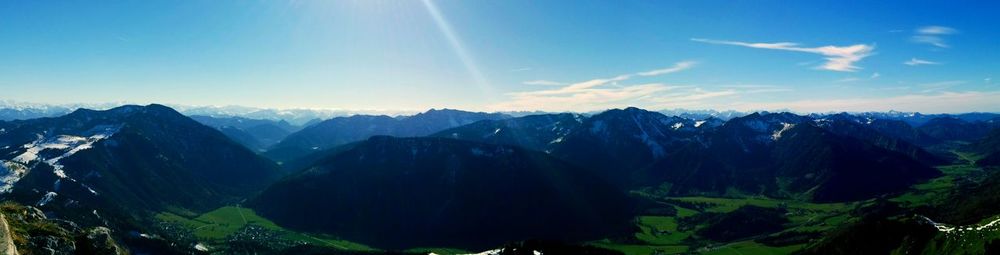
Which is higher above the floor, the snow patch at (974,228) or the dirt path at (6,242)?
the dirt path at (6,242)

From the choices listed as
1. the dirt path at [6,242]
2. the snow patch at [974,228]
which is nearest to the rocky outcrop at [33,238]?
the dirt path at [6,242]

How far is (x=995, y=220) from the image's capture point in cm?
17512

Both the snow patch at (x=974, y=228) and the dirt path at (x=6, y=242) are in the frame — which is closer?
the dirt path at (x=6, y=242)

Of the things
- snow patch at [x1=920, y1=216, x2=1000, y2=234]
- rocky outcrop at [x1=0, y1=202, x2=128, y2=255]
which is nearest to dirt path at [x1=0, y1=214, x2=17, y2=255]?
rocky outcrop at [x1=0, y1=202, x2=128, y2=255]

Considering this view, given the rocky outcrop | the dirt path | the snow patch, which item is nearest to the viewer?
the dirt path

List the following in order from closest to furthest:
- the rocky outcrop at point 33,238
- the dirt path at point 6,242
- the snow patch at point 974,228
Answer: the dirt path at point 6,242 < the rocky outcrop at point 33,238 < the snow patch at point 974,228

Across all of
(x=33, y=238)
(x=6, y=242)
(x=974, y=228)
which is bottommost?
(x=974, y=228)

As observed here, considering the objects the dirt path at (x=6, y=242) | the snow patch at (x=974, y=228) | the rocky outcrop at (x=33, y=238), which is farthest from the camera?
the snow patch at (x=974, y=228)

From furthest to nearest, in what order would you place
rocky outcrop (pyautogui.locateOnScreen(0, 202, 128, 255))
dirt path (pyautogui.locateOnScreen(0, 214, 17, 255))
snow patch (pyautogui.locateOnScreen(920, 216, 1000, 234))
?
snow patch (pyautogui.locateOnScreen(920, 216, 1000, 234)) → rocky outcrop (pyautogui.locateOnScreen(0, 202, 128, 255)) → dirt path (pyautogui.locateOnScreen(0, 214, 17, 255))

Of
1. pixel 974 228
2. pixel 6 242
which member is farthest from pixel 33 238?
pixel 974 228

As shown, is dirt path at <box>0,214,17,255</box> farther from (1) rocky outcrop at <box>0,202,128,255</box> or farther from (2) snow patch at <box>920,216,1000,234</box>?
(2) snow patch at <box>920,216,1000,234</box>

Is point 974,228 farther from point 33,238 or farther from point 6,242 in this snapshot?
point 33,238

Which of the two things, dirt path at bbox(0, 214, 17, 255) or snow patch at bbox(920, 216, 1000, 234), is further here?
snow patch at bbox(920, 216, 1000, 234)

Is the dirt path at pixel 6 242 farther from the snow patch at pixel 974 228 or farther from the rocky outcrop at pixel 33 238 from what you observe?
the snow patch at pixel 974 228
